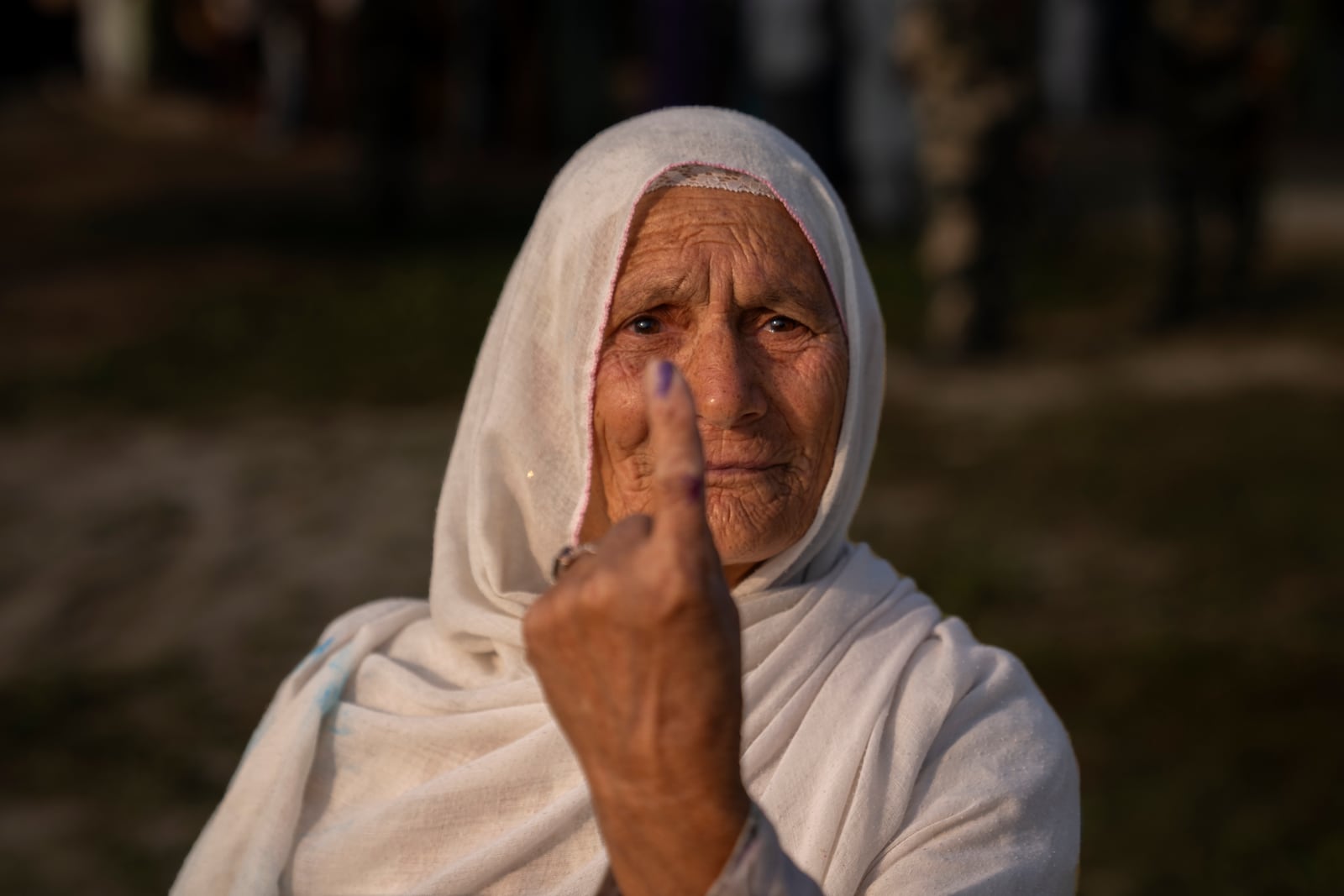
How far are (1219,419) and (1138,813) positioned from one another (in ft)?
14.5

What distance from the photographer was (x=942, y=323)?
436 inches

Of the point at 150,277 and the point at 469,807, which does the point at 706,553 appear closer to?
the point at 469,807

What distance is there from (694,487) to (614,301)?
75 cm

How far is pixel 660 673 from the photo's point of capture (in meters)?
1.59

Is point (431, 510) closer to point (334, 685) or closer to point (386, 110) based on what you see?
point (334, 685)

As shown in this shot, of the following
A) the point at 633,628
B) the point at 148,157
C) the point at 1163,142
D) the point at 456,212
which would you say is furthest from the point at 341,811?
the point at 148,157

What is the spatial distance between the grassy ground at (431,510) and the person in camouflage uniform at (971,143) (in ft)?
1.40

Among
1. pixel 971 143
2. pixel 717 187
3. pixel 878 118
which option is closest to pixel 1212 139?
pixel 971 143

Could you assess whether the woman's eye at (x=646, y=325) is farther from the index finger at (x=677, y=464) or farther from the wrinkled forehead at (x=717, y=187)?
the index finger at (x=677, y=464)

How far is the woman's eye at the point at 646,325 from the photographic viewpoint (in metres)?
2.25

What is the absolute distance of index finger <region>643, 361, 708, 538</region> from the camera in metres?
1.56

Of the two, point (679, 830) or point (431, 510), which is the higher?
point (679, 830)

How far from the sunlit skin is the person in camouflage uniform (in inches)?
344

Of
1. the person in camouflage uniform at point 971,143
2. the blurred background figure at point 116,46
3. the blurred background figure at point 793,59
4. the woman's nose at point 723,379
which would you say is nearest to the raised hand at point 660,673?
the woman's nose at point 723,379
